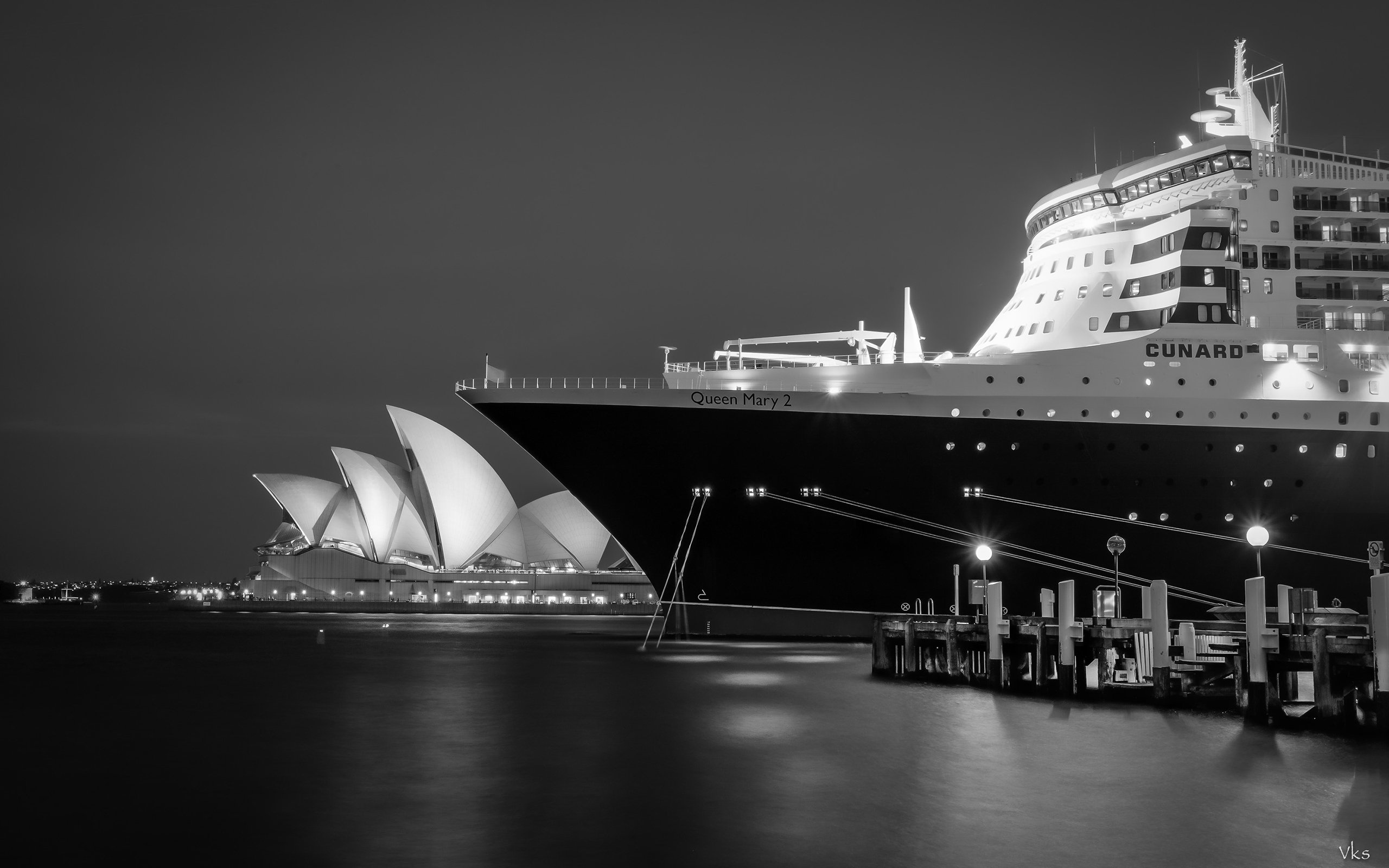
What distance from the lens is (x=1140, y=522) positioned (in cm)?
2884

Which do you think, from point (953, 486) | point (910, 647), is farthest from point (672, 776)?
point (953, 486)

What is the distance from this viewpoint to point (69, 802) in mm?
15773

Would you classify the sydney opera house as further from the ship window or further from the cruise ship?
the ship window

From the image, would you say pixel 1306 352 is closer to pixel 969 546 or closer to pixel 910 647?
pixel 969 546

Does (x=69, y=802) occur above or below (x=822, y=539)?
below

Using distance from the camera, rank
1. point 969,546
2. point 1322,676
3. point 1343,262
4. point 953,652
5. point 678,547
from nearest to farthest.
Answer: point 1322,676
point 953,652
point 969,546
point 1343,262
point 678,547

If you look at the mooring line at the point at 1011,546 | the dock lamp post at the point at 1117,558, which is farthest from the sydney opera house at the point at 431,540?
the dock lamp post at the point at 1117,558

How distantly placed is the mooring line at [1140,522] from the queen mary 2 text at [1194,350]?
3.97m

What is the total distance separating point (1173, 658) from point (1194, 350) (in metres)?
8.59

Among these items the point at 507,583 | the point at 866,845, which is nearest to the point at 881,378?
the point at 866,845

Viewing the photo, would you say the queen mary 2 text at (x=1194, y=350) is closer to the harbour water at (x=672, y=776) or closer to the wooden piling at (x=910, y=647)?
the wooden piling at (x=910, y=647)

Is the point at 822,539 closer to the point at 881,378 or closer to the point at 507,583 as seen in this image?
the point at 881,378

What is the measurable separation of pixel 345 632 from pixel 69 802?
49.2 meters

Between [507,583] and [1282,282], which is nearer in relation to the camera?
[1282,282]
